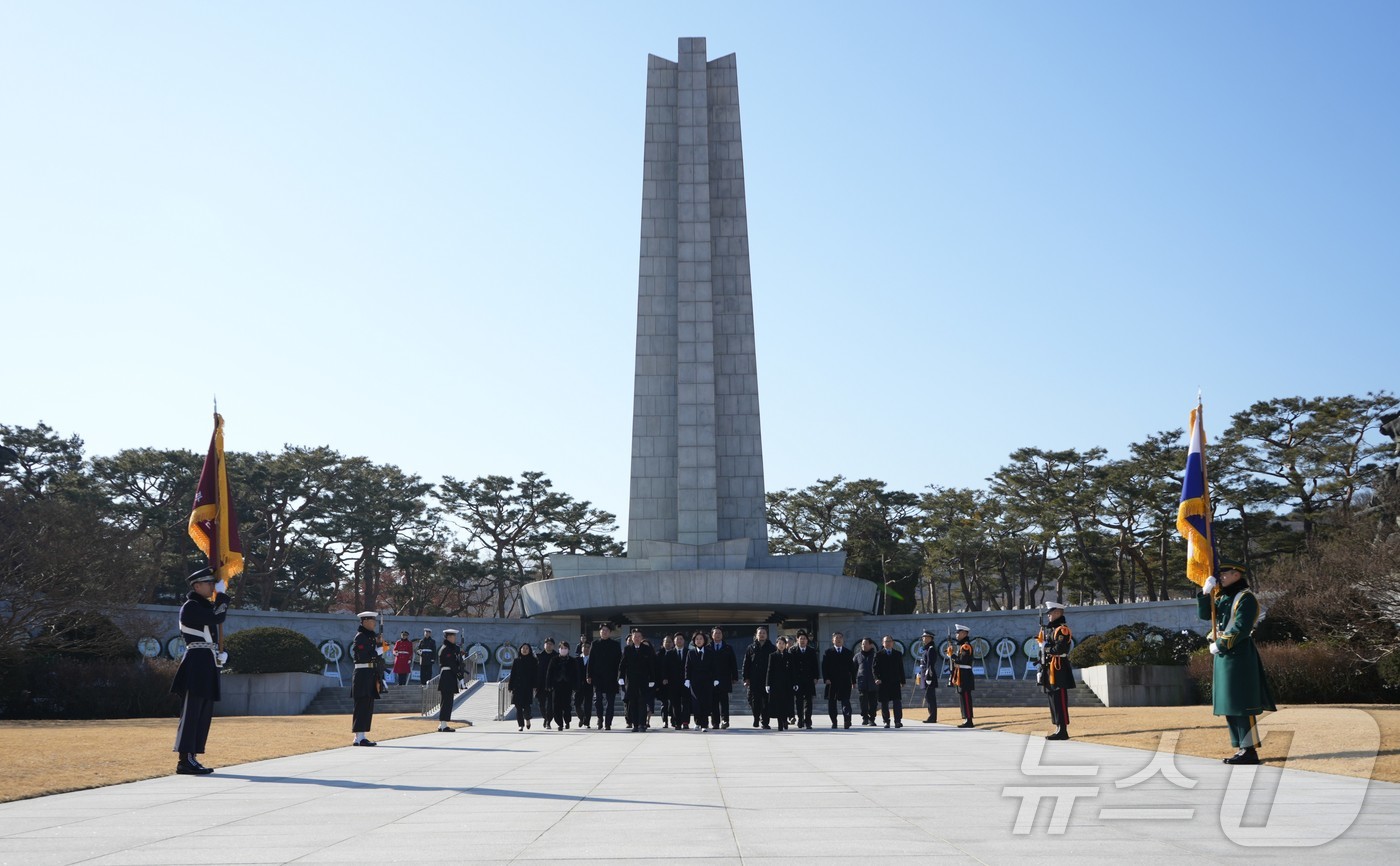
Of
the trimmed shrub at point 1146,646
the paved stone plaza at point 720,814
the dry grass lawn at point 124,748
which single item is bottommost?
the paved stone plaza at point 720,814

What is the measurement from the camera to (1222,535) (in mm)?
46000

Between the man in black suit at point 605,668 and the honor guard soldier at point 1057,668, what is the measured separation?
839 centimetres

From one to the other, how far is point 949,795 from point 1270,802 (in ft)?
6.38

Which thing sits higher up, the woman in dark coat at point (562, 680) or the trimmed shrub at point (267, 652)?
the trimmed shrub at point (267, 652)

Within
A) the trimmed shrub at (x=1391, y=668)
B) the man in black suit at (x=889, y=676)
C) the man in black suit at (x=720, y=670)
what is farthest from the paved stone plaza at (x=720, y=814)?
the trimmed shrub at (x=1391, y=668)

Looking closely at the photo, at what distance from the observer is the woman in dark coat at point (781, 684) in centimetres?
2008

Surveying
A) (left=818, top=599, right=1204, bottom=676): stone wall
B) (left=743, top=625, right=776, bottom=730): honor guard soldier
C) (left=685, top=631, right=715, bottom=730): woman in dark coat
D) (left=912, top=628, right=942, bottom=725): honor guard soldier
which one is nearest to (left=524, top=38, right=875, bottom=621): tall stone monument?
(left=818, top=599, right=1204, bottom=676): stone wall

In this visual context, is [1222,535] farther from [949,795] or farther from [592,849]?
[592,849]

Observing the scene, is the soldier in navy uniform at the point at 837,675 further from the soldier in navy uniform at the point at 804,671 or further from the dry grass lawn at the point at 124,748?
the dry grass lawn at the point at 124,748

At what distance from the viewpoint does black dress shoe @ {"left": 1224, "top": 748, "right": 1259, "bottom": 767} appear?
9719 mm

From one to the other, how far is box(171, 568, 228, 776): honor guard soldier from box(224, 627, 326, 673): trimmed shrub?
19041 mm

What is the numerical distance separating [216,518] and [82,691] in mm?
15122

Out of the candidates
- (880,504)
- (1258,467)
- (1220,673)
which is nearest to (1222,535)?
(1258,467)

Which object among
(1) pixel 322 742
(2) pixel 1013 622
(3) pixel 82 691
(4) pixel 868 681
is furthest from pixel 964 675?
(2) pixel 1013 622
